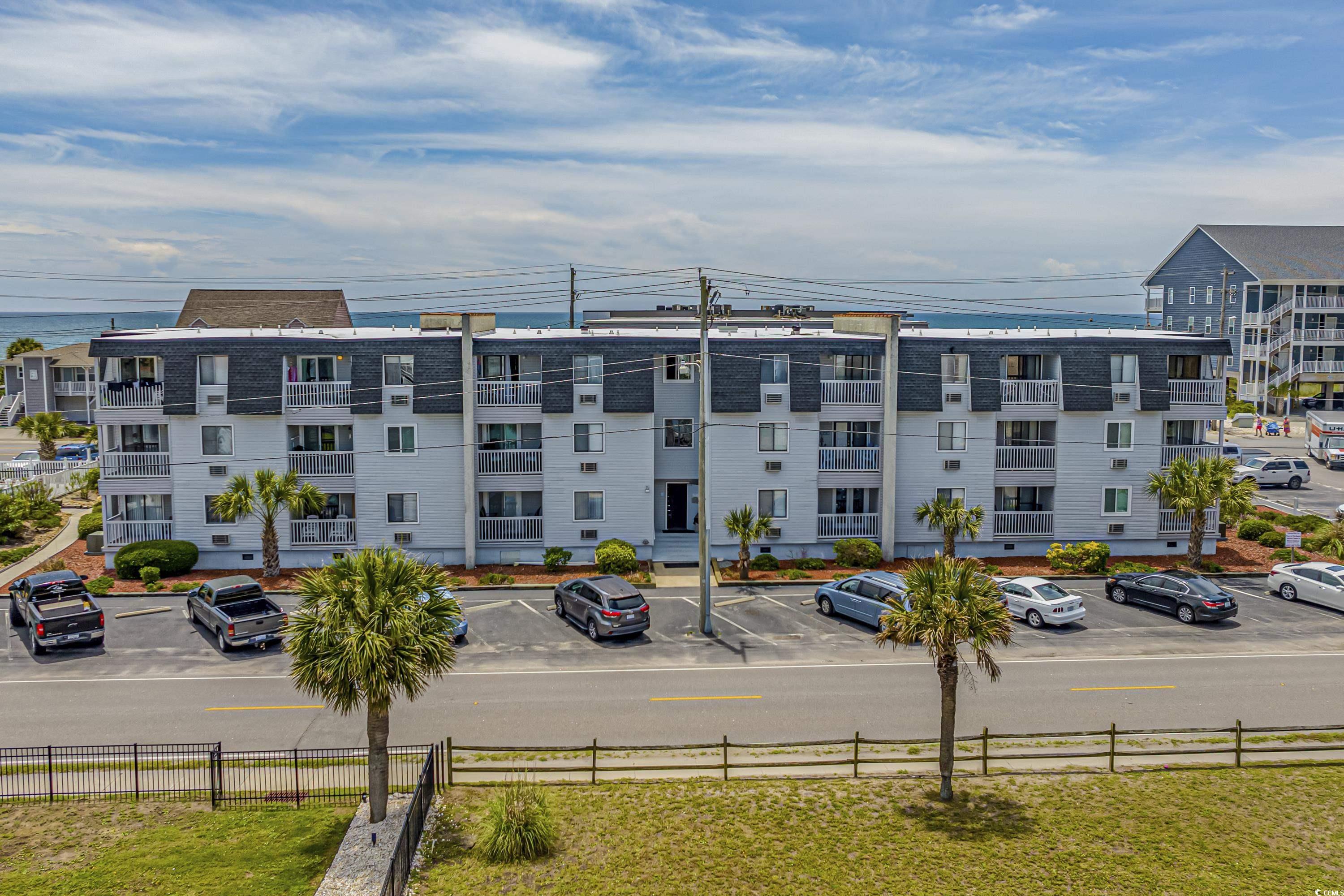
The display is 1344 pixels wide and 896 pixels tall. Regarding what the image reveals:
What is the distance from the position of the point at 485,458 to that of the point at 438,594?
20816 millimetres

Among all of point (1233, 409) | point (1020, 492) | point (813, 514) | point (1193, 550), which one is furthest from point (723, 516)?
point (1233, 409)

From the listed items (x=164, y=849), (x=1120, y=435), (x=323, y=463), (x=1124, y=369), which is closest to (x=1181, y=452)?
(x=1120, y=435)

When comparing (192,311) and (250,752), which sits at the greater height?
(192,311)

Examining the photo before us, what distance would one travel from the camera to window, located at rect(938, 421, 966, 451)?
39.4 m

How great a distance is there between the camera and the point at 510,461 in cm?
3834

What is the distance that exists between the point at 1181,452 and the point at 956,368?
→ 10.3m

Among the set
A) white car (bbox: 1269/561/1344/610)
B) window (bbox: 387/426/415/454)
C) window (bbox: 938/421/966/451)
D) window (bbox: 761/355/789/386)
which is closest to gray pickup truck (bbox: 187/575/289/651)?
window (bbox: 387/426/415/454)

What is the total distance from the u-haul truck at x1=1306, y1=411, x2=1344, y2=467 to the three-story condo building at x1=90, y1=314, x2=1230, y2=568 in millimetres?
30299

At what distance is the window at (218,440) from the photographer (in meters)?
37.4

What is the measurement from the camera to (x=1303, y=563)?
3488cm

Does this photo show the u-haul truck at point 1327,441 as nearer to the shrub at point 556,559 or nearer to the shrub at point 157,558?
the shrub at point 556,559

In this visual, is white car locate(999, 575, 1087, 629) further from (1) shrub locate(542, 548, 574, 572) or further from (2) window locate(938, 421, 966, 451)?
(1) shrub locate(542, 548, 574, 572)

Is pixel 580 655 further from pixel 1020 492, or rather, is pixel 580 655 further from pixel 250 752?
pixel 1020 492

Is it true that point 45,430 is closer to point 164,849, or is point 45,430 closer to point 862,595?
point 164,849
